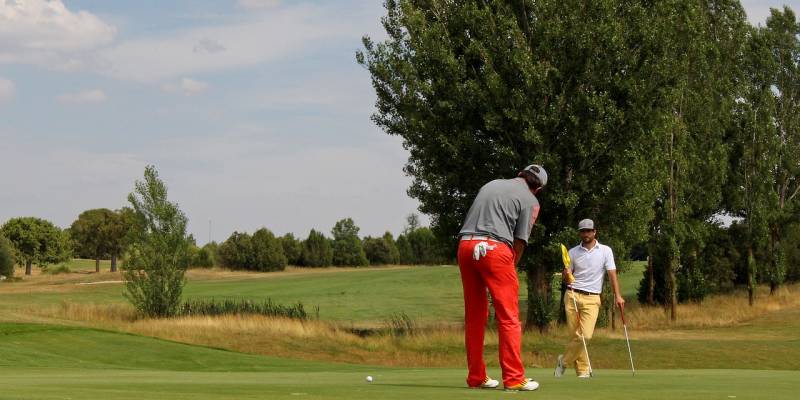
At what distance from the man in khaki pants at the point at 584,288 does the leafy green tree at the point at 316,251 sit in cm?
9835

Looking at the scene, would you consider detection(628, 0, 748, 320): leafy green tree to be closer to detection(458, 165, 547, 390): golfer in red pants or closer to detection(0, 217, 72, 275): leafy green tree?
detection(458, 165, 547, 390): golfer in red pants

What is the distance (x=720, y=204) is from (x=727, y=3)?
1009 centimetres

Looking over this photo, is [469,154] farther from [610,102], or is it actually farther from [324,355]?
[324,355]

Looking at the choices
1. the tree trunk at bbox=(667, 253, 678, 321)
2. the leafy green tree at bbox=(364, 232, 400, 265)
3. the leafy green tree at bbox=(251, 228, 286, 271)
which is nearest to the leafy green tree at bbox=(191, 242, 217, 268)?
the leafy green tree at bbox=(251, 228, 286, 271)

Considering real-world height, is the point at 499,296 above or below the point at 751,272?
below

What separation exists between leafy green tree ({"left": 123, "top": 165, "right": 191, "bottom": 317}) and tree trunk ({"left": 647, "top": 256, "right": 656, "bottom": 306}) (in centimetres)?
2204

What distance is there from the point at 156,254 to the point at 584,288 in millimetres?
26668

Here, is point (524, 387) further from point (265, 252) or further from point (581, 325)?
point (265, 252)

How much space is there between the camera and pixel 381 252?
123 metres

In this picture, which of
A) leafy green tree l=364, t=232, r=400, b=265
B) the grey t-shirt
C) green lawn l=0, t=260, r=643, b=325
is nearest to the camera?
the grey t-shirt

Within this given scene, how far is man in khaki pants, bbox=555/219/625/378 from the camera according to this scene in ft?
45.0

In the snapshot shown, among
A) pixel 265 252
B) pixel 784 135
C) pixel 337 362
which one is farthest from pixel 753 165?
pixel 265 252

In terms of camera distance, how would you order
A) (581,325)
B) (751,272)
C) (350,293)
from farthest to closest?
(350,293), (751,272), (581,325)

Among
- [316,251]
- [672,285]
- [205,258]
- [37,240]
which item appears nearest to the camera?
[672,285]
